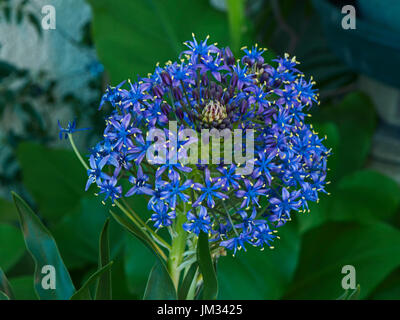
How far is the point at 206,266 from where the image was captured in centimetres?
38

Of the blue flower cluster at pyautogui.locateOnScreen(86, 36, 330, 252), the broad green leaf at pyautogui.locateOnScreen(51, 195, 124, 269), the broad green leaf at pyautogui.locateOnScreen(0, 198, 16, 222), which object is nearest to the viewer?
the blue flower cluster at pyautogui.locateOnScreen(86, 36, 330, 252)

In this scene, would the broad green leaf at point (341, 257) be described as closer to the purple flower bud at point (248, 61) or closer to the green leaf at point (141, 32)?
the green leaf at point (141, 32)

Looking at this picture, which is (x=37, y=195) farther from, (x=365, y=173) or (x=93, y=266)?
(x=365, y=173)

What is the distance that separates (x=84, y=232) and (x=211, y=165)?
69 centimetres

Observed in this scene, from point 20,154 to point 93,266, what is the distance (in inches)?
11.7

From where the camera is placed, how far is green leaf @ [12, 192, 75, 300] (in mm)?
465

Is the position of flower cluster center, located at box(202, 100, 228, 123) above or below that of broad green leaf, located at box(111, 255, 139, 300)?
above

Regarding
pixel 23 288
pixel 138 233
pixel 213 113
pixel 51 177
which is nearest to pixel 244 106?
pixel 213 113

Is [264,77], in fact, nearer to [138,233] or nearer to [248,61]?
[248,61]

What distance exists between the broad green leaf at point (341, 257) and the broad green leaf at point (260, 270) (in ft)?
0.26

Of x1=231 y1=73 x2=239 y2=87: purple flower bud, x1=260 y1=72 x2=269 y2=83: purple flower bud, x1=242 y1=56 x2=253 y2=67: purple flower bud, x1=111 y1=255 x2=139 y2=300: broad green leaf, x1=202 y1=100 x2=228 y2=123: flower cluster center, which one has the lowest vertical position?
x1=111 y1=255 x2=139 y2=300: broad green leaf

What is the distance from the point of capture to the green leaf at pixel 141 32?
94 centimetres

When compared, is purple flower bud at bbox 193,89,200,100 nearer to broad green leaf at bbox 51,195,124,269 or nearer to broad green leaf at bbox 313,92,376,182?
broad green leaf at bbox 51,195,124,269

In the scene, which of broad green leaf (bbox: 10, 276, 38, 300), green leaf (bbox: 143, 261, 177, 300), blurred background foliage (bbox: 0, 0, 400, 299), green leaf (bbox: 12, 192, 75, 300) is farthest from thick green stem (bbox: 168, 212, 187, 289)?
broad green leaf (bbox: 10, 276, 38, 300)
